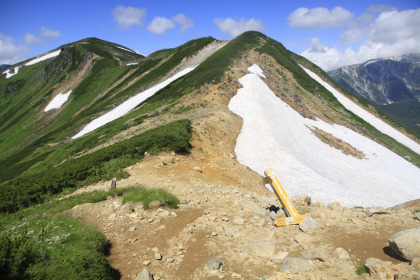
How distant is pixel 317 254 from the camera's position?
6672 millimetres

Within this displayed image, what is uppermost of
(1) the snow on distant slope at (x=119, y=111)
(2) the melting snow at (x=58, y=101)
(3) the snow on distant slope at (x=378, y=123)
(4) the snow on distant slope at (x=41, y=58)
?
(4) the snow on distant slope at (x=41, y=58)

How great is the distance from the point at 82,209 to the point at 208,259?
254 inches

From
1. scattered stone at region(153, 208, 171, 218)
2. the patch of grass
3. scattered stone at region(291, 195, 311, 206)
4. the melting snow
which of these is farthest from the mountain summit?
scattered stone at region(153, 208, 171, 218)

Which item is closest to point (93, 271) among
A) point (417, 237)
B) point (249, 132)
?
point (417, 237)

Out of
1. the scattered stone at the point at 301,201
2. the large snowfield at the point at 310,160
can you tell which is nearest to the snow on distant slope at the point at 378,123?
the large snowfield at the point at 310,160

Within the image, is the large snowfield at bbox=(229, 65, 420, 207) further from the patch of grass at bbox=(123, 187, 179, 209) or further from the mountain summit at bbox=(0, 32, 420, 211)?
the patch of grass at bbox=(123, 187, 179, 209)

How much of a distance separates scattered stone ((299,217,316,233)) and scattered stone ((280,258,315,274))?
6.38 ft

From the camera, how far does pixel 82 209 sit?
10875mm

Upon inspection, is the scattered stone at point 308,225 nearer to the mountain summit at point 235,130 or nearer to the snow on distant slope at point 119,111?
the mountain summit at point 235,130

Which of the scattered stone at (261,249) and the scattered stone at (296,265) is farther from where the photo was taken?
the scattered stone at (261,249)

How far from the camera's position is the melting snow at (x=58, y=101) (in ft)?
292

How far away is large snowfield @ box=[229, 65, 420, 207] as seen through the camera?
782 inches

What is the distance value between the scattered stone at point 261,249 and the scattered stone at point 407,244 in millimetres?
3103

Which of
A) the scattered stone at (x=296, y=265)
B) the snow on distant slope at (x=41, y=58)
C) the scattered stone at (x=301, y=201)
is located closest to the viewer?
the scattered stone at (x=296, y=265)
